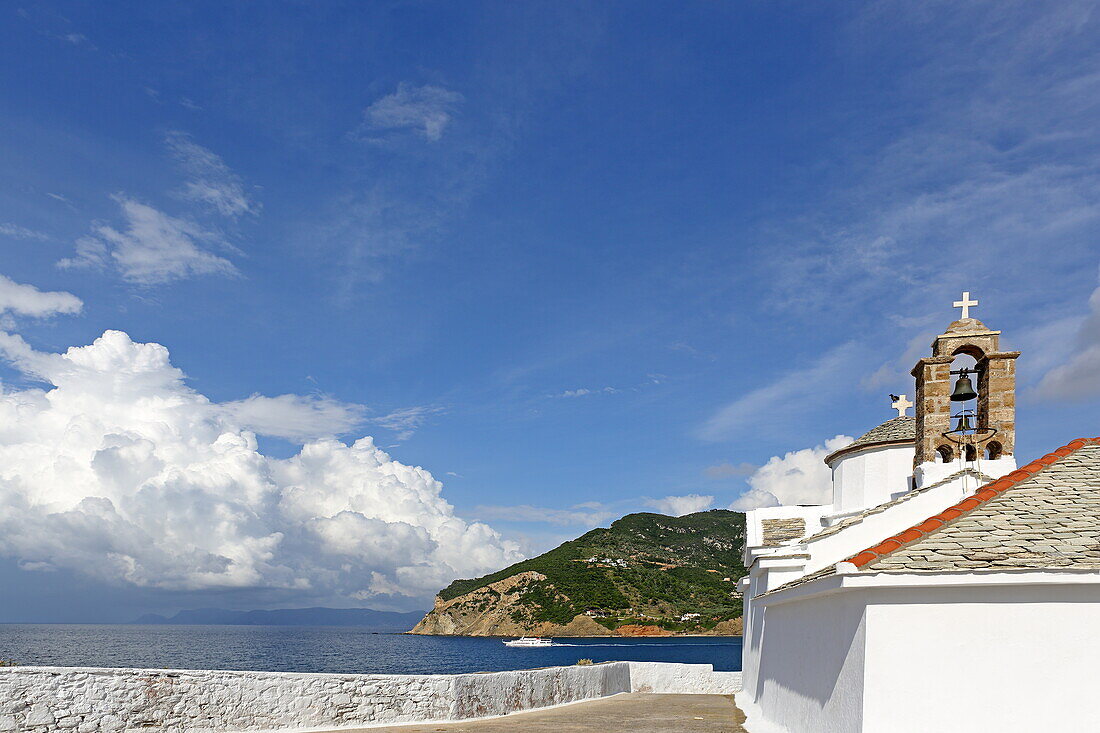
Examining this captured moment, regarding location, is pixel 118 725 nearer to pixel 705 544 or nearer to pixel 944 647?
pixel 944 647

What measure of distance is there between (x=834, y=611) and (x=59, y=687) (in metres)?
8.94

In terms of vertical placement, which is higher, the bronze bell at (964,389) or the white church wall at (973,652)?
the bronze bell at (964,389)

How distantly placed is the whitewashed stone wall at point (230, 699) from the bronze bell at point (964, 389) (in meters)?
9.80

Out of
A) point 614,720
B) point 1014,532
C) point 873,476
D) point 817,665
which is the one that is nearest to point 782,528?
point 873,476

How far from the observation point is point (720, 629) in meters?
121

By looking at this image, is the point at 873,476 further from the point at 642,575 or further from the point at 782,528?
the point at 642,575

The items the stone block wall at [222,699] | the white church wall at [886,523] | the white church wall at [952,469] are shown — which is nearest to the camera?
the stone block wall at [222,699]

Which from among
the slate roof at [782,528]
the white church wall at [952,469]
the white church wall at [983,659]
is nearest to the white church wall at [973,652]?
the white church wall at [983,659]

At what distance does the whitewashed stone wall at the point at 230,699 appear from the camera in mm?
8516

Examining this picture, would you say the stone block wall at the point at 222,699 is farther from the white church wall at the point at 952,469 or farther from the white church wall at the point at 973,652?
the white church wall at the point at 952,469

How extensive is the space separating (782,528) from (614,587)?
11782cm

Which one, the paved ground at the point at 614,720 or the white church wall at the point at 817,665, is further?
the paved ground at the point at 614,720

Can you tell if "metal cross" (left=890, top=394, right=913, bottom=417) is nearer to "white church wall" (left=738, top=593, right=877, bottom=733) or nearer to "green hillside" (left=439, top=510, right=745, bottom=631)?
"white church wall" (left=738, top=593, right=877, bottom=733)

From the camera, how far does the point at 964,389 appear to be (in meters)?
14.1
